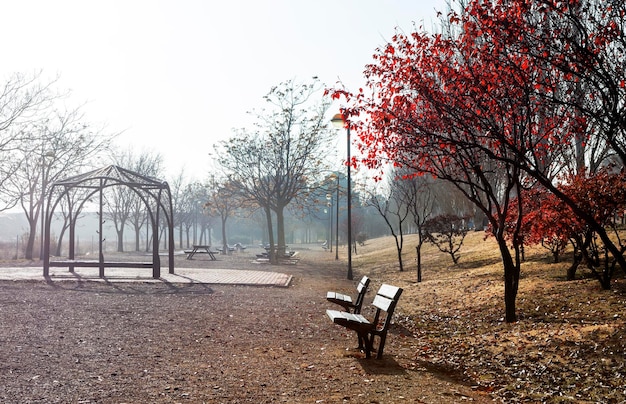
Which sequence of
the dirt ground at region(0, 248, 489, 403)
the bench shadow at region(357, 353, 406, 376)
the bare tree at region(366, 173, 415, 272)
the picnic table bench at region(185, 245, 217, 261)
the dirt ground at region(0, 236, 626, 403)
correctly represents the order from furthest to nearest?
the picnic table bench at region(185, 245, 217, 261), the bare tree at region(366, 173, 415, 272), the bench shadow at region(357, 353, 406, 376), the dirt ground at region(0, 236, 626, 403), the dirt ground at region(0, 248, 489, 403)

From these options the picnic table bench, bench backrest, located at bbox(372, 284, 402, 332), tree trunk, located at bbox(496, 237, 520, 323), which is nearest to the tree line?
tree trunk, located at bbox(496, 237, 520, 323)

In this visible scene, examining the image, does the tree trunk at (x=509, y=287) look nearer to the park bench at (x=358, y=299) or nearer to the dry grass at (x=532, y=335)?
the dry grass at (x=532, y=335)

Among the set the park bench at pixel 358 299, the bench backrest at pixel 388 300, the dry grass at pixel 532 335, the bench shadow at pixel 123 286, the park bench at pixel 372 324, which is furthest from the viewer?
the bench shadow at pixel 123 286

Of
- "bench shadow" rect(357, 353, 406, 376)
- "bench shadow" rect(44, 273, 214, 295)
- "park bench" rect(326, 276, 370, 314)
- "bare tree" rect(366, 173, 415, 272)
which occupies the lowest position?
"bench shadow" rect(357, 353, 406, 376)

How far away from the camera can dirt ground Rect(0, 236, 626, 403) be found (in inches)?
227

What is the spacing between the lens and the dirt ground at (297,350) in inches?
227

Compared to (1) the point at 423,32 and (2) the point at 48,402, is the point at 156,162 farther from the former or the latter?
(2) the point at 48,402

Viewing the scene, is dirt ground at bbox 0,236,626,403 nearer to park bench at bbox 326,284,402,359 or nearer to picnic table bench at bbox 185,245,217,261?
park bench at bbox 326,284,402,359

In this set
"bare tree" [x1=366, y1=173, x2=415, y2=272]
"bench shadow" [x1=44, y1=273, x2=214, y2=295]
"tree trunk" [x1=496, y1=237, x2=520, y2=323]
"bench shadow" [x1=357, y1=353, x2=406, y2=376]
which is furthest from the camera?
"bare tree" [x1=366, y1=173, x2=415, y2=272]

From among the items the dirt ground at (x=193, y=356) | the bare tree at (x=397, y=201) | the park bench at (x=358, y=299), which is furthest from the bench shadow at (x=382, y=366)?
the bare tree at (x=397, y=201)

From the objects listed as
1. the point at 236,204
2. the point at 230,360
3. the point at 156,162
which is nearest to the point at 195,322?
the point at 230,360

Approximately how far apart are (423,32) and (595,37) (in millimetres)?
3023

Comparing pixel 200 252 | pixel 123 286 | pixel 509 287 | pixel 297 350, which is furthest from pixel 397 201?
pixel 297 350

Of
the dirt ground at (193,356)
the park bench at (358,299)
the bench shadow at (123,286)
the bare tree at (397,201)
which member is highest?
the bare tree at (397,201)
